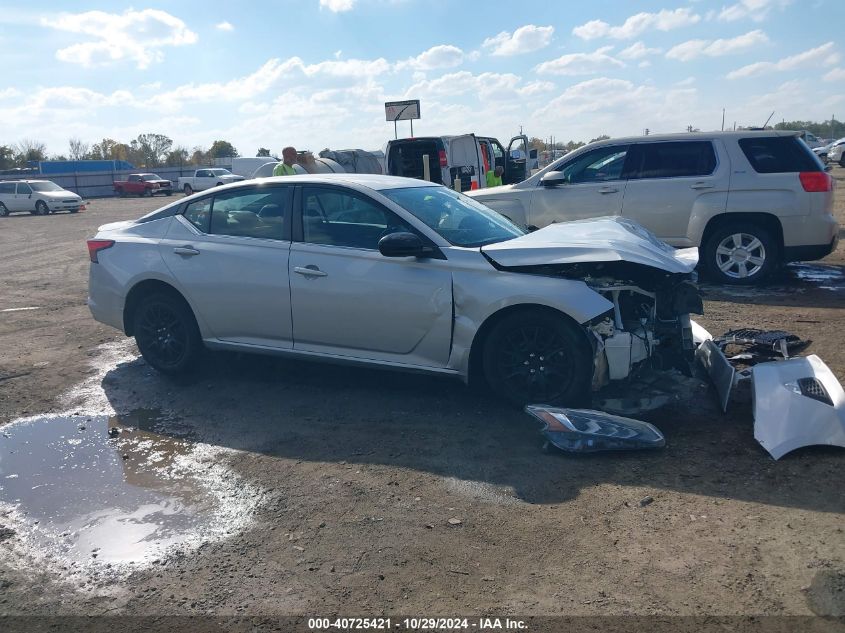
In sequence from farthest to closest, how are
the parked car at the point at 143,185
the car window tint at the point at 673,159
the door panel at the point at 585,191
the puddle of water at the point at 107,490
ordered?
the parked car at the point at 143,185 < the door panel at the point at 585,191 < the car window tint at the point at 673,159 < the puddle of water at the point at 107,490

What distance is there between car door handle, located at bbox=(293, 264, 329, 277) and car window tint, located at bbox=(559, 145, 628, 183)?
18.1 feet

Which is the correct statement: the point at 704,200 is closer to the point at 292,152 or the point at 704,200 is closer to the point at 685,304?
the point at 685,304

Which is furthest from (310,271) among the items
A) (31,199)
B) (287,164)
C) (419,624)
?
(31,199)

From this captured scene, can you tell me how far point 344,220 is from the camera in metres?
5.50

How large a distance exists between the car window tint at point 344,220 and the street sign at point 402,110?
1485 centimetres

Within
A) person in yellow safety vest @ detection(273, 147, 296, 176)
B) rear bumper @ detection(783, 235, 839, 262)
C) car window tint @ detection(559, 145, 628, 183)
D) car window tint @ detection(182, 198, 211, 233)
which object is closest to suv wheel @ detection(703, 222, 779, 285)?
rear bumper @ detection(783, 235, 839, 262)

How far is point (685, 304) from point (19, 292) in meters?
9.79

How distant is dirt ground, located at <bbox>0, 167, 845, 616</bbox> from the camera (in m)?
3.05

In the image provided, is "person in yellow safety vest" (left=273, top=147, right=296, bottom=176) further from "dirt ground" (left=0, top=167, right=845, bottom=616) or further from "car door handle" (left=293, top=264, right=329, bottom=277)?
"car door handle" (left=293, top=264, right=329, bottom=277)

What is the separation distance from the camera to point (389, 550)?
3.44 metres

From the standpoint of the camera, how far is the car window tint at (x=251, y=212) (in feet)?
18.7

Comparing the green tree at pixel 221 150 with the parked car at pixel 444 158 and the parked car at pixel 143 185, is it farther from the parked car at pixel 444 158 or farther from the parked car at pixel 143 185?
the parked car at pixel 444 158

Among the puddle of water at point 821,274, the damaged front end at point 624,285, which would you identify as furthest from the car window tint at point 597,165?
the damaged front end at point 624,285

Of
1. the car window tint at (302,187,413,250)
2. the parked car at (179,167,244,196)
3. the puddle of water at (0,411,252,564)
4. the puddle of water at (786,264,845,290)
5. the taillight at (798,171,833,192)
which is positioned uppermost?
the parked car at (179,167,244,196)
